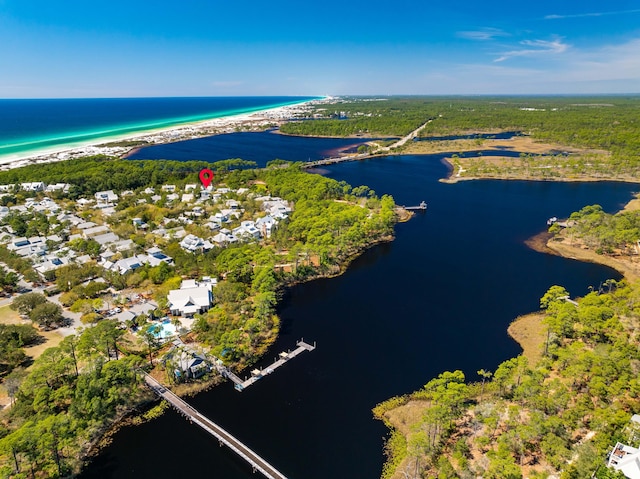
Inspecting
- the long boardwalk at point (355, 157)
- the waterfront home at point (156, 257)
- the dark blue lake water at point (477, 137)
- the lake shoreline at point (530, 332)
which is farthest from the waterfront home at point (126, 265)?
the dark blue lake water at point (477, 137)

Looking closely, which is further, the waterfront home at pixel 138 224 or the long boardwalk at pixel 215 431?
the waterfront home at pixel 138 224

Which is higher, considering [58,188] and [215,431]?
[58,188]

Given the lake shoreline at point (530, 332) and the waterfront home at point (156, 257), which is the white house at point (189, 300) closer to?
the waterfront home at point (156, 257)

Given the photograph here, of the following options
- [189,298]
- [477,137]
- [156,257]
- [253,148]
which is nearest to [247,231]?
[156,257]

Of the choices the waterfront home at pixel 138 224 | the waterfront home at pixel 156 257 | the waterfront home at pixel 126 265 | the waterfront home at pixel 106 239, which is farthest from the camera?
the waterfront home at pixel 138 224

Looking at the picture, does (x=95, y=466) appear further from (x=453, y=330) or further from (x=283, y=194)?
(x=283, y=194)

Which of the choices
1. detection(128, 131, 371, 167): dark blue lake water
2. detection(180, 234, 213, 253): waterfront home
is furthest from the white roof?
detection(128, 131, 371, 167): dark blue lake water

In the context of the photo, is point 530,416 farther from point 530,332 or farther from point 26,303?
point 26,303

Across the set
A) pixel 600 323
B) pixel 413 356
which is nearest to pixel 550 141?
pixel 600 323
